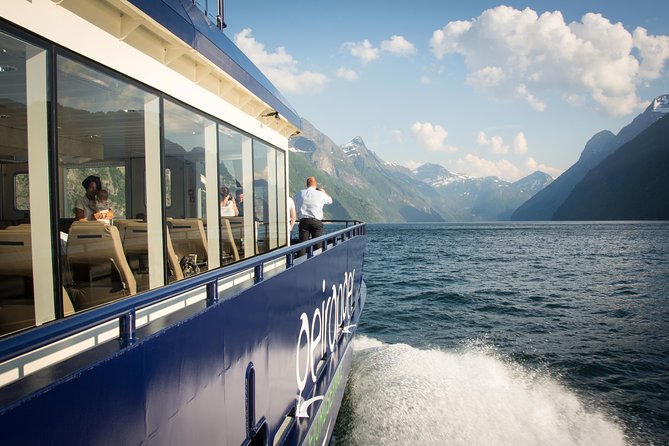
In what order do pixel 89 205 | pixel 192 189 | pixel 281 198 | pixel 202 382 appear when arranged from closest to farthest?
pixel 202 382, pixel 89 205, pixel 192 189, pixel 281 198

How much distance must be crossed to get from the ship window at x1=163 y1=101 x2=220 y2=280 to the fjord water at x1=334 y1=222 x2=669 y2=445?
560cm

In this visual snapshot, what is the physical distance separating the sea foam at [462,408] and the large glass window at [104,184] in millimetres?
6490

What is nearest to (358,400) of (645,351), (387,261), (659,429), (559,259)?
(659,429)

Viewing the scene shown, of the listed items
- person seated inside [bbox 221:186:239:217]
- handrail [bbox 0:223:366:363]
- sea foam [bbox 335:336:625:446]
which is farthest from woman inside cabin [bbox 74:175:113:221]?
sea foam [bbox 335:336:625:446]

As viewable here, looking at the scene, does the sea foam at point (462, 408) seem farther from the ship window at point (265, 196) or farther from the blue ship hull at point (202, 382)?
the ship window at point (265, 196)

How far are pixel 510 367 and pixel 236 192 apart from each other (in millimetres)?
9775

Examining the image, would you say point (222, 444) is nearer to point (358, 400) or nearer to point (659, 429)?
point (358, 400)

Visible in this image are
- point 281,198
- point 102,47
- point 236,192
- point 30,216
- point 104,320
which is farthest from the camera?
point 281,198

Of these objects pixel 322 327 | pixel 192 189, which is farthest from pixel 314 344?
pixel 192 189

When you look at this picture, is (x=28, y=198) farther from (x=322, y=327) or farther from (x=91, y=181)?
(x=322, y=327)

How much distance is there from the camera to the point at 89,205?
14.2ft

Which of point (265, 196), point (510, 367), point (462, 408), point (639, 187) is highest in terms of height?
point (639, 187)

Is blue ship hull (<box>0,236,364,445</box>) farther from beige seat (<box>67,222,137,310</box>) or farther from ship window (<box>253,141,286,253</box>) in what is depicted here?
ship window (<box>253,141,286,253</box>)

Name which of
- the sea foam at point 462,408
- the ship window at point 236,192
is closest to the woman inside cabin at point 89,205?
the ship window at point 236,192
